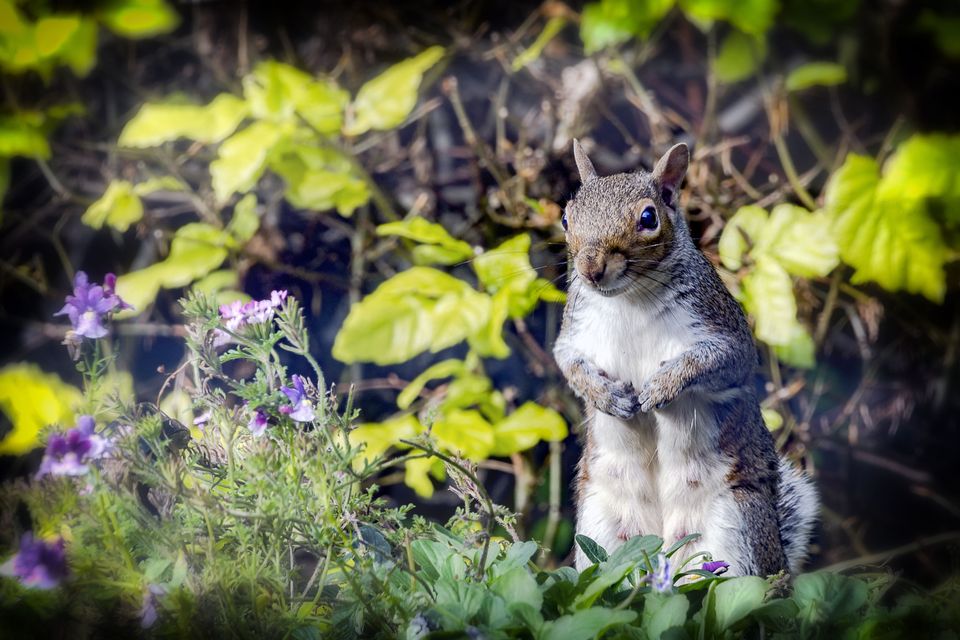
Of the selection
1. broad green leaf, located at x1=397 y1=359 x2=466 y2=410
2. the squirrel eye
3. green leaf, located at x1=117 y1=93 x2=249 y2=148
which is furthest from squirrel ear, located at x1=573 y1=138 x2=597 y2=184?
green leaf, located at x1=117 y1=93 x2=249 y2=148

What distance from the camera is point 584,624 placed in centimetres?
83

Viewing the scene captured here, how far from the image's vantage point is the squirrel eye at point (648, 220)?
3.84 feet

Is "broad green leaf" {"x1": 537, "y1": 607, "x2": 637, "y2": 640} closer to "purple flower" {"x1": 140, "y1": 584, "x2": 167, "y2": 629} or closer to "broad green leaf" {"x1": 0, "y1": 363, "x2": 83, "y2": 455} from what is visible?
"purple flower" {"x1": 140, "y1": 584, "x2": 167, "y2": 629}

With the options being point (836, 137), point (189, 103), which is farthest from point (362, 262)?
point (836, 137)

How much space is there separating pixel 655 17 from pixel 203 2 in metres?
1.00

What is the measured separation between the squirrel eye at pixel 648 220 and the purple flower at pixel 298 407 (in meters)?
0.43

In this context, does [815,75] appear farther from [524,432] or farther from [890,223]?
[524,432]

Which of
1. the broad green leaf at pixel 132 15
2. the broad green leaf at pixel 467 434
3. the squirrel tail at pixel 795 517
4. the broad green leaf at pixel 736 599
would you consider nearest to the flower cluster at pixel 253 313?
the broad green leaf at pixel 736 599

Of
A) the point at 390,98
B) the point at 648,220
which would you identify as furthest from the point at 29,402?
the point at 648,220

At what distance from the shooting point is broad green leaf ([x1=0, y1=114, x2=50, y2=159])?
7.04 ft

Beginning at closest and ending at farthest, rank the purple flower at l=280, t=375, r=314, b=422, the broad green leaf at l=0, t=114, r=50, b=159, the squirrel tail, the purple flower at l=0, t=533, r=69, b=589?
the purple flower at l=0, t=533, r=69, b=589, the purple flower at l=280, t=375, r=314, b=422, the squirrel tail, the broad green leaf at l=0, t=114, r=50, b=159

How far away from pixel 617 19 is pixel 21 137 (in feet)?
4.05

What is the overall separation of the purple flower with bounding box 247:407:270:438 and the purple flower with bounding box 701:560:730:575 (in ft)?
1.53

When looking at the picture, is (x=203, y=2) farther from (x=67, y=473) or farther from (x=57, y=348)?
(x=67, y=473)
